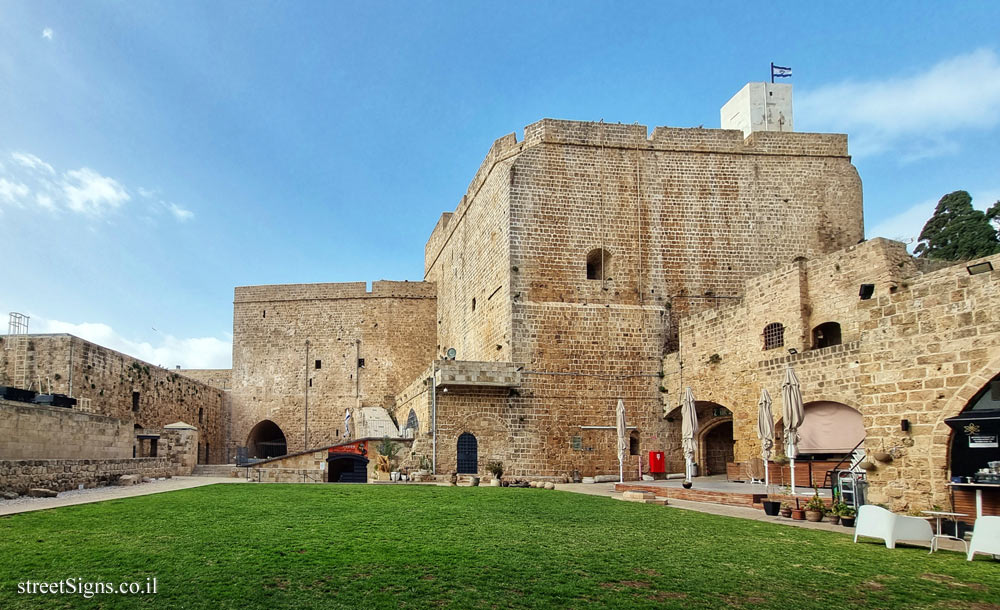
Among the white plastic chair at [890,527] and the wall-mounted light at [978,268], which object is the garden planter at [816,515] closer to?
the white plastic chair at [890,527]

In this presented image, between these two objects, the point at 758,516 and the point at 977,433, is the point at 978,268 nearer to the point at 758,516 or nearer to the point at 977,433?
the point at 977,433

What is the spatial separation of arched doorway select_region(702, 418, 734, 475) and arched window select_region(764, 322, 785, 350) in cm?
355

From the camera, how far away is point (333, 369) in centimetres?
3192

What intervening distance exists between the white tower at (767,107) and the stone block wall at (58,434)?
1989 cm

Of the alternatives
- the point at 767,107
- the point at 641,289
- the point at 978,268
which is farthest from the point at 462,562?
the point at 767,107

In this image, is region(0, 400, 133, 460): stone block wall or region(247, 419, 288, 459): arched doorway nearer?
region(0, 400, 133, 460): stone block wall

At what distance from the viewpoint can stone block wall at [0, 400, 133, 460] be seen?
13.6 meters

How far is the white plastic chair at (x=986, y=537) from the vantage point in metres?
6.95

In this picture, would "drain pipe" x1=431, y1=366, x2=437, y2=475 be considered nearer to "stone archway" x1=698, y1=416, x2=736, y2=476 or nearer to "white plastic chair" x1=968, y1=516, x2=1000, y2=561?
"stone archway" x1=698, y1=416, x2=736, y2=476

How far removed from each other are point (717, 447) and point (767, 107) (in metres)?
11.2

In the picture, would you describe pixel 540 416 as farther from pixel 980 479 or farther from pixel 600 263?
pixel 980 479

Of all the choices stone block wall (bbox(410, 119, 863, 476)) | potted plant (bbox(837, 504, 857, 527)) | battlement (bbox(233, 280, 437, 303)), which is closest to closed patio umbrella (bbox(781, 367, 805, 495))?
potted plant (bbox(837, 504, 857, 527))

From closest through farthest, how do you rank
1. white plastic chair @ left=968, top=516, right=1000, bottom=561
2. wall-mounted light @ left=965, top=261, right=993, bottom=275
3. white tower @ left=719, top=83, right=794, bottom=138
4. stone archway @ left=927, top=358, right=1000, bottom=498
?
white plastic chair @ left=968, top=516, right=1000, bottom=561 < stone archway @ left=927, top=358, right=1000, bottom=498 < wall-mounted light @ left=965, top=261, right=993, bottom=275 < white tower @ left=719, top=83, right=794, bottom=138

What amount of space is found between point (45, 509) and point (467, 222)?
56.7 feet
